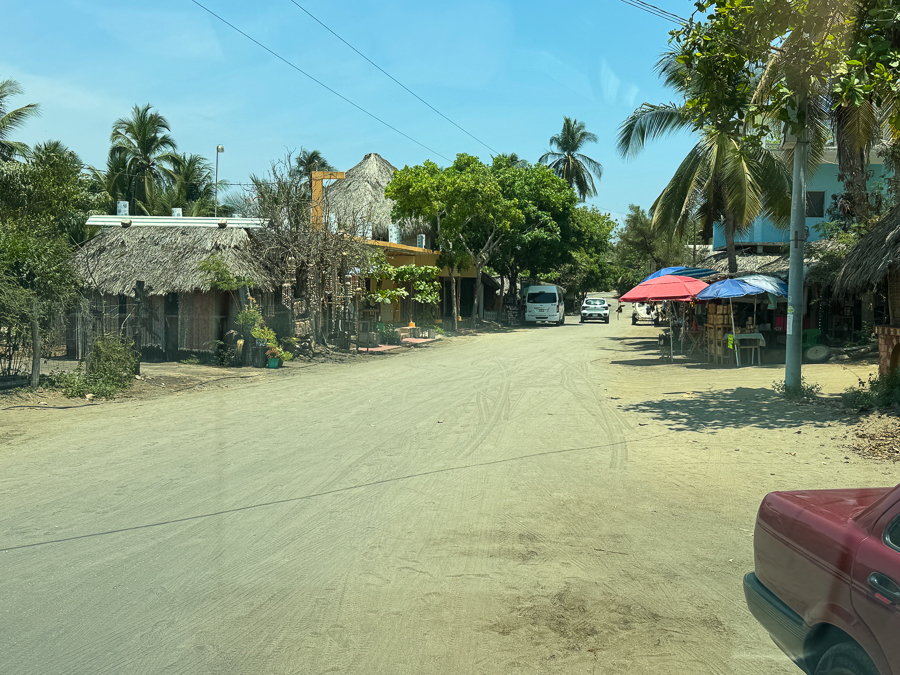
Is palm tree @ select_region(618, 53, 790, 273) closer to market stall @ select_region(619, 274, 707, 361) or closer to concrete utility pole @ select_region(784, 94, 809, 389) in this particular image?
market stall @ select_region(619, 274, 707, 361)

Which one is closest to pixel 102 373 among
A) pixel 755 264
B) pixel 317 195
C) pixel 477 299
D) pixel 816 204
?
pixel 317 195

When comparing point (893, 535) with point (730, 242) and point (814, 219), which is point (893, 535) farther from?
point (814, 219)

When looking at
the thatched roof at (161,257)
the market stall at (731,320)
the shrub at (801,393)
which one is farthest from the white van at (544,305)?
the shrub at (801,393)

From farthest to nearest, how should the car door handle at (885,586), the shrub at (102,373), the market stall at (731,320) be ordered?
the market stall at (731,320), the shrub at (102,373), the car door handle at (885,586)

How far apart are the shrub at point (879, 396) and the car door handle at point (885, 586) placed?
29.8 ft

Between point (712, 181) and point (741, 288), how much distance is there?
6582 millimetres

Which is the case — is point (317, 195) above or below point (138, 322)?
above

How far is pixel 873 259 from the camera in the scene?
1350 centimetres

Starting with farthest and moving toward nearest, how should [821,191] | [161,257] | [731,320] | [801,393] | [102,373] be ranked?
[821,191] → [161,257] → [731,320] → [102,373] → [801,393]

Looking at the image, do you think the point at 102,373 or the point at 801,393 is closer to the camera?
the point at 801,393

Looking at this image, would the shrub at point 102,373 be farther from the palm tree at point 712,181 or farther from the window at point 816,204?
the window at point 816,204

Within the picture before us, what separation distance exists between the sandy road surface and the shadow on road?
0.28 feet

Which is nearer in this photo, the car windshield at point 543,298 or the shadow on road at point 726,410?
the shadow on road at point 726,410

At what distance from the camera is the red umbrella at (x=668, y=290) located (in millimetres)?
19061
